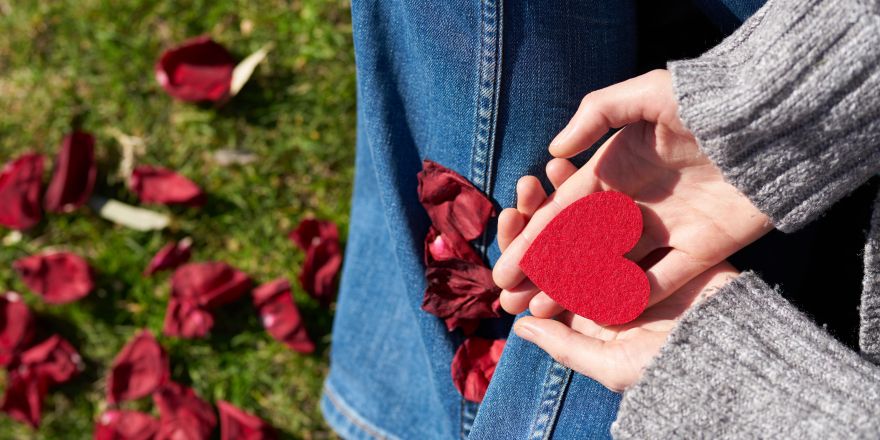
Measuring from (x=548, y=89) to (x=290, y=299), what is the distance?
1253mm

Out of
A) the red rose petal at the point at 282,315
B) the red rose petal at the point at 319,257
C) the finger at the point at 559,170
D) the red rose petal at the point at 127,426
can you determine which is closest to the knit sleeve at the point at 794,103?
the finger at the point at 559,170

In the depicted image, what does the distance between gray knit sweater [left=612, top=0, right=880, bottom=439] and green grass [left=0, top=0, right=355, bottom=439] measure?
1.38m

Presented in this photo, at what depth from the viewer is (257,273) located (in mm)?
2414

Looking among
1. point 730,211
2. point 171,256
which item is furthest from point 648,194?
point 171,256

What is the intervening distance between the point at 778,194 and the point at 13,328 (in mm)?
2332

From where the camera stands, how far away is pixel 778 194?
48.9 inches

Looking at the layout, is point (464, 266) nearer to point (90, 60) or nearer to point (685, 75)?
point (685, 75)

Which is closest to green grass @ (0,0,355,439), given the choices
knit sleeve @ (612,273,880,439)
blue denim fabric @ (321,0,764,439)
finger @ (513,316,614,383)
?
blue denim fabric @ (321,0,764,439)

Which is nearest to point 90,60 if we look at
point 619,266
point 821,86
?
point 619,266

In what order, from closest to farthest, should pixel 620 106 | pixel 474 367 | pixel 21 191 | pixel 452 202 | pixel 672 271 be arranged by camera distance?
pixel 620 106 < pixel 672 271 < pixel 452 202 < pixel 474 367 < pixel 21 191

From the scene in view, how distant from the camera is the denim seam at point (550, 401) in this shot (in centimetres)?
147

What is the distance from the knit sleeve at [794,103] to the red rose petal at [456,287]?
564mm

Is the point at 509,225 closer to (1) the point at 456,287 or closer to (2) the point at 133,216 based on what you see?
(1) the point at 456,287

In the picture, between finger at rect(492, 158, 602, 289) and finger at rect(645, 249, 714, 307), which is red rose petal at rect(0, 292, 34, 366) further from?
finger at rect(645, 249, 714, 307)
